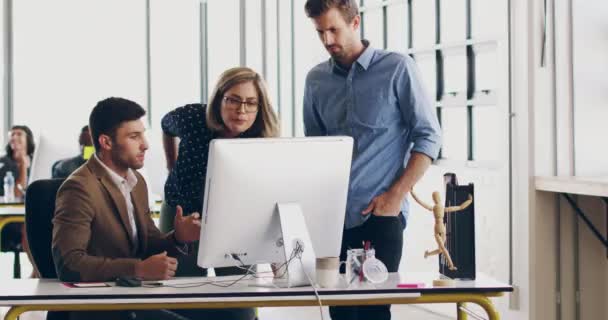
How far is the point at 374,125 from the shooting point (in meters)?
3.14

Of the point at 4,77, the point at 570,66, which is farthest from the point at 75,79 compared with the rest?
the point at 570,66

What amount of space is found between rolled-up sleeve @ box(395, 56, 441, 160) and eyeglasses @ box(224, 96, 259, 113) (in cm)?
45

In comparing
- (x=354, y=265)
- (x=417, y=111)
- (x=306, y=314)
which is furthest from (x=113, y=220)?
(x=306, y=314)

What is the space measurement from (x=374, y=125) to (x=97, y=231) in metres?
0.90

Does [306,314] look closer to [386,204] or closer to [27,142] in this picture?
[27,142]

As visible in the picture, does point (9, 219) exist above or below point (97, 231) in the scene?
below

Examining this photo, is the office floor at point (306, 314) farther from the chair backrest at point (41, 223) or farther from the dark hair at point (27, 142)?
the chair backrest at point (41, 223)

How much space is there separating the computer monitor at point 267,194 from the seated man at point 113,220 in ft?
0.81

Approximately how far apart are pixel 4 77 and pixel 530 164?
631cm

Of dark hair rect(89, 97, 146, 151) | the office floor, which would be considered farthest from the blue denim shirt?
the office floor

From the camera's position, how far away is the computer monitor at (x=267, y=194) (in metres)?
2.60

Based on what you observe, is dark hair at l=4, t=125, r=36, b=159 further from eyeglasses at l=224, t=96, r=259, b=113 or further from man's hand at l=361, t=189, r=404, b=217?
man's hand at l=361, t=189, r=404, b=217

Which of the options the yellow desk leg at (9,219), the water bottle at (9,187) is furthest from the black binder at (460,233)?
the water bottle at (9,187)

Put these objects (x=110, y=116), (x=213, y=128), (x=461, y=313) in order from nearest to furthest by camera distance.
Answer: (x=461, y=313)
(x=110, y=116)
(x=213, y=128)
